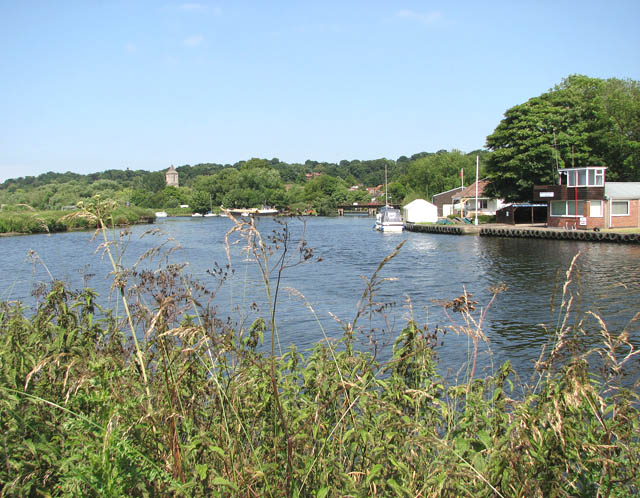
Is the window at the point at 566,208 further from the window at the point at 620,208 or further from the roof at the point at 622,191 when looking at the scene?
the window at the point at 620,208

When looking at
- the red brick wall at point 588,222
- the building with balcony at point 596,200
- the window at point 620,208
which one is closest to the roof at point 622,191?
the building with balcony at point 596,200

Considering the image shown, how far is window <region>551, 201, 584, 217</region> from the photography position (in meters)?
50.1

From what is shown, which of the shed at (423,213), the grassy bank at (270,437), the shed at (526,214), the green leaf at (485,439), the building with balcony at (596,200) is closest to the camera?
the grassy bank at (270,437)

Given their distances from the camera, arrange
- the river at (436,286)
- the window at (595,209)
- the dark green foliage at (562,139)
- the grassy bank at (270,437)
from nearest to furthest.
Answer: the grassy bank at (270,437)
the river at (436,286)
the window at (595,209)
the dark green foliage at (562,139)

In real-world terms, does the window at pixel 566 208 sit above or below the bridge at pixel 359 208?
below

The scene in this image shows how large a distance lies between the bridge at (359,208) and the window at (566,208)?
283 feet

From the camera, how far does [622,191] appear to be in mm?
49500

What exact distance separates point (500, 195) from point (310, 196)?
105 meters

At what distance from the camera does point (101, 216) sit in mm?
3193

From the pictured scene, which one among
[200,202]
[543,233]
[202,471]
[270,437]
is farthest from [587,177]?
[200,202]

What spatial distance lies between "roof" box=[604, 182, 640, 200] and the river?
866 cm

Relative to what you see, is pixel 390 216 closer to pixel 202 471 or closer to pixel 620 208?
pixel 620 208

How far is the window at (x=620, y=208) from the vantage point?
49.1 meters

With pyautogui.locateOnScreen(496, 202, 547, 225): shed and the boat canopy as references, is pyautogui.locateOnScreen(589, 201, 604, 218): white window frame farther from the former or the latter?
the boat canopy
